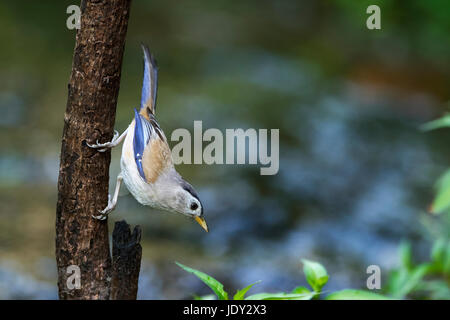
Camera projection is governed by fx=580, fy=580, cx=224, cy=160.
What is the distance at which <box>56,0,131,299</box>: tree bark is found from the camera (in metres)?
3.16

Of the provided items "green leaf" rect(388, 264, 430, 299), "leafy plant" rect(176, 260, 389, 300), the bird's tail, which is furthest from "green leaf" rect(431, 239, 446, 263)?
the bird's tail

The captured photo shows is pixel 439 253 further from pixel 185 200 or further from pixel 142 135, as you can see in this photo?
pixel 142 135

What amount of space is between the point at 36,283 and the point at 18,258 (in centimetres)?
51

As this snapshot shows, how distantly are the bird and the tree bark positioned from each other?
20 centimetres

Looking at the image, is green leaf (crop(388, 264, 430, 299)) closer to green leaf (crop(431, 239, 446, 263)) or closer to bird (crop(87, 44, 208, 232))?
green leaf (crop(431, 239, 446, 263))

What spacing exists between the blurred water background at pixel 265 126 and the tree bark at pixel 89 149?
2923 millimetres

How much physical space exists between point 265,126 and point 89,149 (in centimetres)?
672

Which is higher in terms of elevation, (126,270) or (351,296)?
(126,270)

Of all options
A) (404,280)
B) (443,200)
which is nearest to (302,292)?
(443,200)

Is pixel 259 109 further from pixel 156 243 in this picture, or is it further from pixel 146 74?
pixel 146 74

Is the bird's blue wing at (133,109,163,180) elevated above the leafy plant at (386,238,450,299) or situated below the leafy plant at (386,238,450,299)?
above

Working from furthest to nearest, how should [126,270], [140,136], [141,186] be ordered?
[140,136]
[141,186]
[126,270]

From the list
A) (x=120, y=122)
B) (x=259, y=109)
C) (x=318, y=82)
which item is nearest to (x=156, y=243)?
(x=120, y=122)

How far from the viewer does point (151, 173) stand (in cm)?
377
